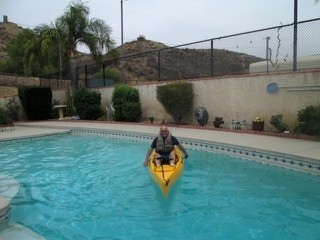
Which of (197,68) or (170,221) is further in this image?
(197,68)

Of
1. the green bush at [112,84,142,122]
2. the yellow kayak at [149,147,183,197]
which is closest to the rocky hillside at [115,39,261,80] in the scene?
the green bush at [112,84,142,122]

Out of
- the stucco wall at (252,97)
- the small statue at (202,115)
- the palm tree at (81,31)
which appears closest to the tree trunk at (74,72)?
the palm tree at (81,31)

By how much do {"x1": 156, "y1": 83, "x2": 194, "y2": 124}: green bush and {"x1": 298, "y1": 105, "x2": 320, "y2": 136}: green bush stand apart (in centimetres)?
554

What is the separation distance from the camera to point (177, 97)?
14.8m

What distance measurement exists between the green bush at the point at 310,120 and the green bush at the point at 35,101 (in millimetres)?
15305

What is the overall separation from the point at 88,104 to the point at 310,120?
1298cm

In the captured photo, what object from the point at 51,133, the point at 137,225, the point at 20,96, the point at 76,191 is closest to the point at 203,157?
the point at 76,191

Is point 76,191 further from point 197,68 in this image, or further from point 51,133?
point 197,68

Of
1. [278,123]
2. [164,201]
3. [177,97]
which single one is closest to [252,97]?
[278,123]

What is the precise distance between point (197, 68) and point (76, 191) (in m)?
17.4

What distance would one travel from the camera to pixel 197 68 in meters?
23.4

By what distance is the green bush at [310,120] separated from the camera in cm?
974

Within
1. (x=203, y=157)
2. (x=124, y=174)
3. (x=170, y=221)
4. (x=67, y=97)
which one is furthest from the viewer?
(x=67, y=97)

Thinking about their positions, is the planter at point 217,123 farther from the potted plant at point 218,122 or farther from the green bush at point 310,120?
the green bush at point 310,120
